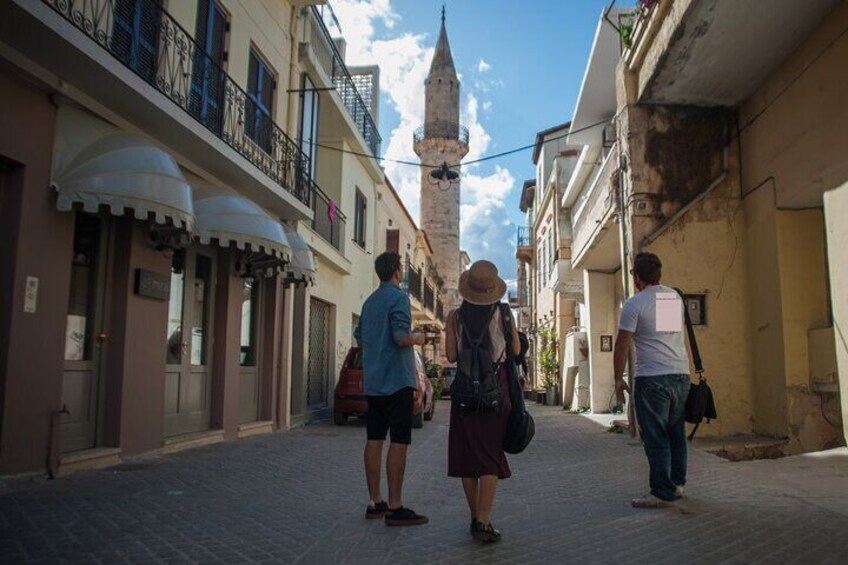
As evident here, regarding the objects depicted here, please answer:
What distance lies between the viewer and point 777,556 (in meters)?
3.70

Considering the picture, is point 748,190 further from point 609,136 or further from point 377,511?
point 377,511

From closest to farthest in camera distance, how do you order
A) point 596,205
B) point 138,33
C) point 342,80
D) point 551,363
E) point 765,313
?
point 138,33, point 765,313, point 596,205, point 342,80, point 551,363

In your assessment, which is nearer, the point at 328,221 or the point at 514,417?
the point at 514,417

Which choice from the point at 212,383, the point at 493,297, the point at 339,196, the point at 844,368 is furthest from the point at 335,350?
the point at 493,297

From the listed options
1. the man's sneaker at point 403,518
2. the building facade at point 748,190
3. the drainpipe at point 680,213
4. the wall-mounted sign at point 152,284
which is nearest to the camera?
the man's sneaker at point 403,518

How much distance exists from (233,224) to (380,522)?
5.04 m

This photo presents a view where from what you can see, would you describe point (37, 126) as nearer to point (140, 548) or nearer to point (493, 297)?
point (140, 548)

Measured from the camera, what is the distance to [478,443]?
4.15 m

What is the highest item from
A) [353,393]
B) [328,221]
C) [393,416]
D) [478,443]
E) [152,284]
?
[328,221]

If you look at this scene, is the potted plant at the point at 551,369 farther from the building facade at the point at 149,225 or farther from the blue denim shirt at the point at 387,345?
the blue denim shirt at the point at 387,345

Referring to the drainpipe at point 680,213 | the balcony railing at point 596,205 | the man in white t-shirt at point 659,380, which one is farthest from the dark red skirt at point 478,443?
the balcony railing at point 596,205

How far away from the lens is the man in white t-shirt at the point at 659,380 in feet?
16.2

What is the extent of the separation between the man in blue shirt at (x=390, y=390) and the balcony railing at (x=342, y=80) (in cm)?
1101

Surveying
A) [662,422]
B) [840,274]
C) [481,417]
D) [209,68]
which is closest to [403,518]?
[481,417]
